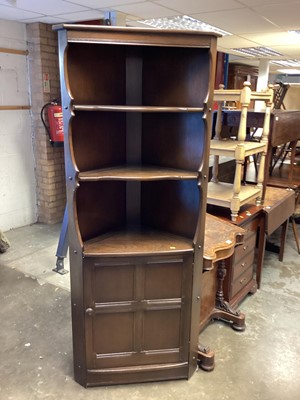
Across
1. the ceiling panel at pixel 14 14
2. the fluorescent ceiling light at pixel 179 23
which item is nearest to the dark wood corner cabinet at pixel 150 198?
the ceiling panel at pixel 14 14

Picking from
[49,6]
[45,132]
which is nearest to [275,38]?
[49,6]

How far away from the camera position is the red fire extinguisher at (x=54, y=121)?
3971mm

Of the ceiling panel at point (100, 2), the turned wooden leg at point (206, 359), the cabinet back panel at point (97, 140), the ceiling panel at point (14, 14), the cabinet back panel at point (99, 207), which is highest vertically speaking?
the ceiling panel at point (100, 2)

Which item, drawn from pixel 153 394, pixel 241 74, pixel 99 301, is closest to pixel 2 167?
pixel 99 301

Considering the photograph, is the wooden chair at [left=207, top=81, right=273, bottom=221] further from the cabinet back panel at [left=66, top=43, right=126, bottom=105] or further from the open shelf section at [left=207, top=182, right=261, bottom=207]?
the cabinet back panel at [left=66, top=43, right=126, bottom=105]

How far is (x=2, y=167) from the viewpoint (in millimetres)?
4031

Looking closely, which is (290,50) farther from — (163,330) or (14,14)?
(163,330)

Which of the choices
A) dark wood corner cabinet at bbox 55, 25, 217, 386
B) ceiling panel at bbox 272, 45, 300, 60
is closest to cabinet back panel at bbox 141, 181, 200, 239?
dark wood corner cabinet at bbox 55, 25, 217, 386

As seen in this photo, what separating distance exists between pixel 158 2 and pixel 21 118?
193cm

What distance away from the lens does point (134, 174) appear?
67.8 inches

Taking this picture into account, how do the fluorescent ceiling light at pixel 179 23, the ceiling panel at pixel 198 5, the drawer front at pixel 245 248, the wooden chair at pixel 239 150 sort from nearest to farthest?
→ the wooden chair at pixel 239 150 < the drawer front at pixel 245 248 < the ceiling panel at pixel 198 5 < the fluorescent ceiling light at pixel 179 23

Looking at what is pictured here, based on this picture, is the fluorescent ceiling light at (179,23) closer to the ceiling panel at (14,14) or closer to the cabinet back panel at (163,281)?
the ceiling panel at (14,14)

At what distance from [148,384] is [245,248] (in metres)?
1.20

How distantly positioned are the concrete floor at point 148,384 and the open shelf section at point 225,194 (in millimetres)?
830
